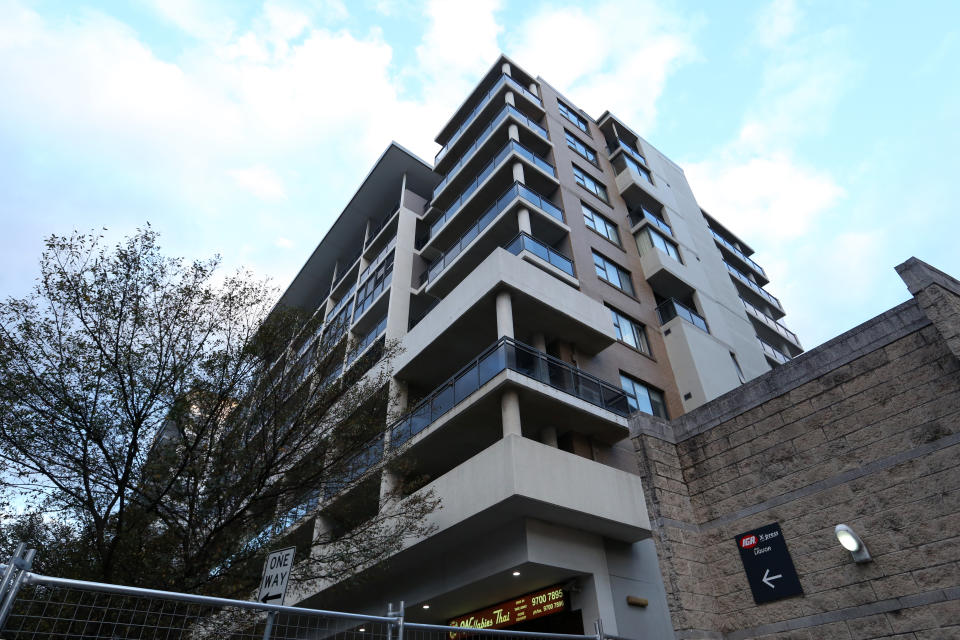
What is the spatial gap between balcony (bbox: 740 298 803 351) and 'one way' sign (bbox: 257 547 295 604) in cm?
2719

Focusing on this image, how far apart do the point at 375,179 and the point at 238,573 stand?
81.3 feet

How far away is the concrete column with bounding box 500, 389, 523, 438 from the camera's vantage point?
13102mm

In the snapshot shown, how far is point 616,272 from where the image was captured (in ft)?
72.5

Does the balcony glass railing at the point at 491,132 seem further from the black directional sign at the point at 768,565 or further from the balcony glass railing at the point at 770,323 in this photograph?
the black directional sign at the point at 768,565

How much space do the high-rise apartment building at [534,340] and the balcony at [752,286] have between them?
0.16m

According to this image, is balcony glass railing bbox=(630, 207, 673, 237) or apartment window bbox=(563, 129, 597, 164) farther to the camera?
apartment window bbox=(563, 129, 597, 164)

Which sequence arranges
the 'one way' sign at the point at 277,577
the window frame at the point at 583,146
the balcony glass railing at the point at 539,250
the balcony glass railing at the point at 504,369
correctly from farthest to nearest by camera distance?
the window frame at the point at 583,146 → the balcony glass railing at the point at 539,250 → the balcony glass railing at the point at 504,369 → the 'one way' sign at the point at 277,577

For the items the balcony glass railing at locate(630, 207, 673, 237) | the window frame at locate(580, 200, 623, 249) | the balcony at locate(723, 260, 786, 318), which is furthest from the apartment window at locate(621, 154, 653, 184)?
the balcony at locate(723, 260, 786, 318)

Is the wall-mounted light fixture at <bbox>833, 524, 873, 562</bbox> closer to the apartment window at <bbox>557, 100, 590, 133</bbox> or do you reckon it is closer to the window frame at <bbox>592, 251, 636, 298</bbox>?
the window frame at <bbox>592, 251, 636, 298</bbox>

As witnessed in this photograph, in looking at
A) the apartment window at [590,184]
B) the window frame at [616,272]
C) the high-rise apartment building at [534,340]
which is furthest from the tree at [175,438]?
the apartment window at [590,184]

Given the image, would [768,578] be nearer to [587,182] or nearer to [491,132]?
[587,182]

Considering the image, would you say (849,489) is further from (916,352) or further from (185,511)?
(185,511)

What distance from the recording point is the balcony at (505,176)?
2259 centimetres

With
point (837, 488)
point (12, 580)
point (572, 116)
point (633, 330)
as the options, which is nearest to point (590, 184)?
point (572, 116)
